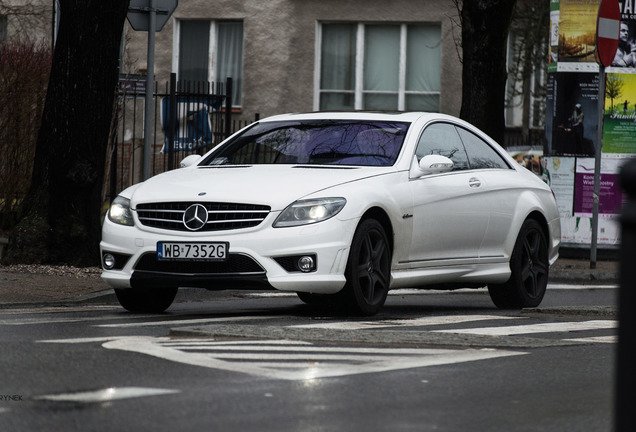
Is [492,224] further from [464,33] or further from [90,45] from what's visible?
[464,33]

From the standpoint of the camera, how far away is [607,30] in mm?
16938

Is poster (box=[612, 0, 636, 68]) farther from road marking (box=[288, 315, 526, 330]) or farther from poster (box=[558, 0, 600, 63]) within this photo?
road marking (box=[288, 315, 526, 330])

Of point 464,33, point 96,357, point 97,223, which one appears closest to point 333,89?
point 464,33

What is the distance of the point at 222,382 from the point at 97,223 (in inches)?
325

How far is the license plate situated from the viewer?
9336 millimetres

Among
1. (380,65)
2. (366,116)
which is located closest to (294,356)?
(366,116)

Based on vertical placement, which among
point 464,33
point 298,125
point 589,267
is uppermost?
point 464,33

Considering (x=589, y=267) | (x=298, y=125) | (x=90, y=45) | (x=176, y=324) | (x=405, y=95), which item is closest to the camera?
(x=176, y=324)

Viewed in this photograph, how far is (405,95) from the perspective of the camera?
31.8 meters

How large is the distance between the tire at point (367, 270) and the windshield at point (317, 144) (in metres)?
0.72

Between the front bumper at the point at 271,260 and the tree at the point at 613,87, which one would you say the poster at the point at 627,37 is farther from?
the front bumper at the point at 271,260

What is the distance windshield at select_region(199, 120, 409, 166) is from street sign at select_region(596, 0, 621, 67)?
22.0ft

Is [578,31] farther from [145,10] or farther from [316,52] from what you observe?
[316,52]

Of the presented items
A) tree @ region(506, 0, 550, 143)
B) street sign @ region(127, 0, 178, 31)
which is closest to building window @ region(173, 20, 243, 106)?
tree @ region(506, 0, 550, 143)
